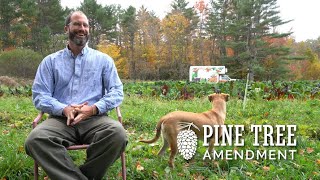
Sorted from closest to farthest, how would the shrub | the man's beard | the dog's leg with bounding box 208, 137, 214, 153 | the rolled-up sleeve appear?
the rolled-up sleeve → the man's beard → the dog's leg with bounding box 208, 137, 214, 153 → the shrub

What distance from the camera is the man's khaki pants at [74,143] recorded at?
2732 millimetres

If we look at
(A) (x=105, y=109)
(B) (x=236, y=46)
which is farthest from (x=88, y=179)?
(B) (x=236, y=46)

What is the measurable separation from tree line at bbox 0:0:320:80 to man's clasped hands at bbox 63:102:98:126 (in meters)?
28.8

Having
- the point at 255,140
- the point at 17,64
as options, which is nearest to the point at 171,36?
the point at 17,64

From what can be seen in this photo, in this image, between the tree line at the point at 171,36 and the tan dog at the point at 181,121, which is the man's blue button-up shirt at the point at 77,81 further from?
the tree line at the point at 171,36

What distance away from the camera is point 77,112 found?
319 centimetres

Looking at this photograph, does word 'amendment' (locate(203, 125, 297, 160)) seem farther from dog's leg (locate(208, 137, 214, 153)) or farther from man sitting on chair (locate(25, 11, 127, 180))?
man sitting on chair (locate(25, 11, 127, 180))

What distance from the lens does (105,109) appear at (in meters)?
3.33

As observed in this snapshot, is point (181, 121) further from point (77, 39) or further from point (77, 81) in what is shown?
point (77, 39)

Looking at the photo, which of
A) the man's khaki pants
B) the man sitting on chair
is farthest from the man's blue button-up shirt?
the man's khaki pants

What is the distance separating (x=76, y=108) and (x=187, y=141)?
1339 millimetres

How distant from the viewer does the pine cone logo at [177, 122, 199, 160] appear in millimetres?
3553

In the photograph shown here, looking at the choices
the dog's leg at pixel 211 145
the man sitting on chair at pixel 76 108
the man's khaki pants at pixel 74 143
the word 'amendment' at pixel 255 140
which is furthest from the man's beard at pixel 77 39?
the dog's leg at pixel 211 145

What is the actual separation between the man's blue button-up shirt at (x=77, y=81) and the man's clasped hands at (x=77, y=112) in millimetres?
85
